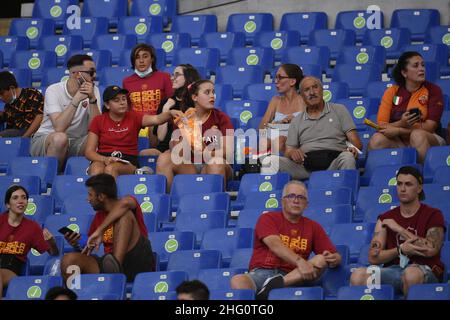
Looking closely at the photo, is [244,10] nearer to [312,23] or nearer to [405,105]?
[312,23]

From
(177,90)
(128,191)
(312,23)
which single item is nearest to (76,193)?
(128,191)

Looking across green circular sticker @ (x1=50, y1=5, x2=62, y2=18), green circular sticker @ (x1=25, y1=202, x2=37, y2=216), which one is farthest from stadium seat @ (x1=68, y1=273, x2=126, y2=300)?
green circular sticker @ (x1=50, y1=5, x2=62, y2=18)

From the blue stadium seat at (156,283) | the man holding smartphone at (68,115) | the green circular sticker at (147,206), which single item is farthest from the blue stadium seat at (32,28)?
the blue stadium seat at (156,283)

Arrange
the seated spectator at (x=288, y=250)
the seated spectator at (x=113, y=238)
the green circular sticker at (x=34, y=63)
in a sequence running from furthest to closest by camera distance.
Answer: the green circular sticker at (x=34, y=63) < the seated spectator at (x=113, y=238) < the seated spectator at (x=288, y=250)

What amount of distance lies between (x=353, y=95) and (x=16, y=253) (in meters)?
3.75

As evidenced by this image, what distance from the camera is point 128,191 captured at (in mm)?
10242

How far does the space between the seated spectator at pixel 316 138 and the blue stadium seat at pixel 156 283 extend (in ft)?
6.26

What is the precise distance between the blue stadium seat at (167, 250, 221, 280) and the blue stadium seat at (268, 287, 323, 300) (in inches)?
41.6

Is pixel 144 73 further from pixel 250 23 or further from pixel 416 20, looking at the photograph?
pixel 416 20

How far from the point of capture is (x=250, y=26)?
13102 millimetres

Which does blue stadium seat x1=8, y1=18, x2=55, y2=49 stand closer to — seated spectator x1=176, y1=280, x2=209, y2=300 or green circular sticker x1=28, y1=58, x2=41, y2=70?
green circular sticker x1=28, y1=58, x2=41, y2=70

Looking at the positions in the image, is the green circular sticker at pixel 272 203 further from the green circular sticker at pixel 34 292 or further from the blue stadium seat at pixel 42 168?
the blue stadium seat at pixel 42 168

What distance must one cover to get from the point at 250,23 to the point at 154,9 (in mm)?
1182

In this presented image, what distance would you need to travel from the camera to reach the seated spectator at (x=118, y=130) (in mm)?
10484
